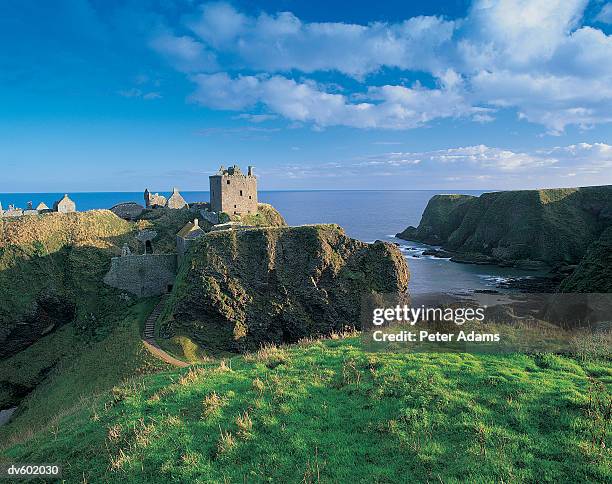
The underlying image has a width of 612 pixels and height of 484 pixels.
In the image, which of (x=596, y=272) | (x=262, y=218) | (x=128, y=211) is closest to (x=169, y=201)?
(x=128, y=211)

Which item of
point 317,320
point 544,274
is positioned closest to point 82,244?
point 317,320

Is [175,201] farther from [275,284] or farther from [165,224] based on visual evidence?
[275,284]

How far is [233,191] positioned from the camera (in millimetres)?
57344

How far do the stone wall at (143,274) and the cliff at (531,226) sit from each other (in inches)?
2745

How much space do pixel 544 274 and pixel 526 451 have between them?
263 ft

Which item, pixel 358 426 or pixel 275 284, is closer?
pixel 358 426

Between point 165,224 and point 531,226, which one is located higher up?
point 165,224

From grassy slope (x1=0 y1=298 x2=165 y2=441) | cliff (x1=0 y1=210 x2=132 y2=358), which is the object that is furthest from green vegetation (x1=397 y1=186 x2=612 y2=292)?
cliff (x1=0 y1=210 x2=132 y2=358)

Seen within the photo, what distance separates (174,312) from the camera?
34188 mm

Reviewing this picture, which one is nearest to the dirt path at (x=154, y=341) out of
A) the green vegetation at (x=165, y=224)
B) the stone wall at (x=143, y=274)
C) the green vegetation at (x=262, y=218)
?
the stone wall at (x=143, y=274)

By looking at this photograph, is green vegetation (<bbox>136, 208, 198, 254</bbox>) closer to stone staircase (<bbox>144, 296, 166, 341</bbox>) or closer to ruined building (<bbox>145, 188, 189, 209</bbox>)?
ruined building (<bbox>145, 188, 189, 209</bbox>)

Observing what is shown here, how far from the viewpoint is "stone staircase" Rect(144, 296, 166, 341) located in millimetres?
32500

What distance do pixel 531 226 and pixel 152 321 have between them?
300 ft

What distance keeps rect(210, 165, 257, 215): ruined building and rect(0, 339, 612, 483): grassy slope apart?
151 ft
